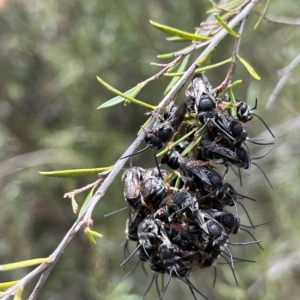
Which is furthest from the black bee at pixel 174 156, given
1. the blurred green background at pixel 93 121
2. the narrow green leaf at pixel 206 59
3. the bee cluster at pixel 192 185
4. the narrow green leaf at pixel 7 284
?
the blurred green background at pixel 93 121

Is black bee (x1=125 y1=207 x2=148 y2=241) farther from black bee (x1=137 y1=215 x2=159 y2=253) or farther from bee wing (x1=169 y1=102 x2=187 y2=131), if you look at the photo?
bee wing (x1=169 y1=102 x2=187 y2=131)

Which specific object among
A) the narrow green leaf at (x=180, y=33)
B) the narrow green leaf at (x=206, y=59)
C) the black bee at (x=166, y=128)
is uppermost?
the narrow green leaf at (x=180, y=33)

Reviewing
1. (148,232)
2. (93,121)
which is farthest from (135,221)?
(93,121)

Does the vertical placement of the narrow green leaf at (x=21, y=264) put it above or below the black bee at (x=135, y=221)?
above

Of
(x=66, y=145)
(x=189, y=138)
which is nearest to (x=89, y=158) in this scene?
(x=66, y=145)

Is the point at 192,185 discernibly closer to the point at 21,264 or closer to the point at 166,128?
the point at 166,128

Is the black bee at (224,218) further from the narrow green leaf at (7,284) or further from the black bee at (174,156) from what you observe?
the narrow green leaf at (7,284)
